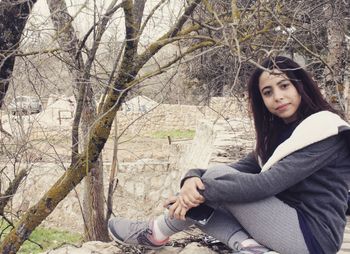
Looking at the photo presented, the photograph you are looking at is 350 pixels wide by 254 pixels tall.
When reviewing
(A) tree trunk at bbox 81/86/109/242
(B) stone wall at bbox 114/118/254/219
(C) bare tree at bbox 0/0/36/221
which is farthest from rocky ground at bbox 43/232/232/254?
(B) stone wall at bbox 114/118/254/219

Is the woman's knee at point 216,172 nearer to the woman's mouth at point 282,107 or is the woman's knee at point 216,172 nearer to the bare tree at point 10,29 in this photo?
the woman's mouth at point 282,107

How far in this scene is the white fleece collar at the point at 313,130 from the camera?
1.88 m

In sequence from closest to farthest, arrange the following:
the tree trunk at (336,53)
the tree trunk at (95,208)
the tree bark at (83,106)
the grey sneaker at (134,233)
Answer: the grey sneaker at (134,233), the tree bark at (83,106), the tree trunk at (95,208), the tree trunk at (336,53)

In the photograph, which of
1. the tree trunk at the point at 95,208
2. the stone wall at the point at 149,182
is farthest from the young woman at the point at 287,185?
the stone wall at the point at 149,182

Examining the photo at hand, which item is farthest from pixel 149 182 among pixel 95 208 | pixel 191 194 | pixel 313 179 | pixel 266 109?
pixel 313 179

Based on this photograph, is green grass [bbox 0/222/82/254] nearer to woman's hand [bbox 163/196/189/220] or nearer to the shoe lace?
the shoe lace

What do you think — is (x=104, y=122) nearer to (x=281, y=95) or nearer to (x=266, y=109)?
(x=266, y=109)

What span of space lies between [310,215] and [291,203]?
0.37 feet

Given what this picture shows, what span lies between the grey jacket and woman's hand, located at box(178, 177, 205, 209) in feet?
0.21

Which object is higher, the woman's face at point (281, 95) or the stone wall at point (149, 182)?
the woman's face at point (281, 95)

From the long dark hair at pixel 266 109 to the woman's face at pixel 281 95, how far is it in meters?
0.02

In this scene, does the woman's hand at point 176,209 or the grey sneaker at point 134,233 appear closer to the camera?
the woman's hand at point 176,209

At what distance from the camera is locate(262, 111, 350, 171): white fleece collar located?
74.2 inches

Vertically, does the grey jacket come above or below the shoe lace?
above
